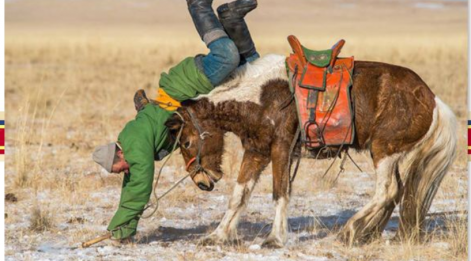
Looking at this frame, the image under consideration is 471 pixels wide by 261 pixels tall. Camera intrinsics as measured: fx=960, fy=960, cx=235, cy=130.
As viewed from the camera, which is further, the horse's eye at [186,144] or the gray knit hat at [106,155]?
the horse's eye at [186,144]

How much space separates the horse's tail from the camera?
7.64 meters

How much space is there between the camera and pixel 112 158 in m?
7.70

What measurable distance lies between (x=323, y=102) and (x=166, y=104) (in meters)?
1.30

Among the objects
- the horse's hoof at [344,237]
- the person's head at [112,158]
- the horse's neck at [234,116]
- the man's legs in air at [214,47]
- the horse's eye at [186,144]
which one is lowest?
the horse's hoof at [344,237]

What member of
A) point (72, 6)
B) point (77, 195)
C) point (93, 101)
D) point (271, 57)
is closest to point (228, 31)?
point (271, 57)

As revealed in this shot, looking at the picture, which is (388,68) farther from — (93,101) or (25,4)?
(25,4)

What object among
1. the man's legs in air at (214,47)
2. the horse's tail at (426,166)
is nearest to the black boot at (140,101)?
the man's legs in air at (214,47)

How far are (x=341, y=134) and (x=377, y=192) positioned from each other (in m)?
0.54

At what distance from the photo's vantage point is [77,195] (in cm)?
977

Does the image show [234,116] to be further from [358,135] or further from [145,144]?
[358,135]

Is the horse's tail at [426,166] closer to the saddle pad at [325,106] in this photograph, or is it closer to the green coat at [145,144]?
the saddle pad at [325,106]

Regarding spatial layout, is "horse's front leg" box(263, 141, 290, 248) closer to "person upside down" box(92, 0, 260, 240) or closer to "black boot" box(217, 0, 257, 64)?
"person upside down" box(92, 0, 260, 240)

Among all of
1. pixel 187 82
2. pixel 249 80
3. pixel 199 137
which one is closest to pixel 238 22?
pixel 249 80

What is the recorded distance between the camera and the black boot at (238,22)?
790 cm
